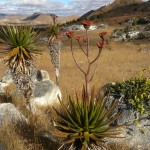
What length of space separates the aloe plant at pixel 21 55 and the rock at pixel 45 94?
150cm

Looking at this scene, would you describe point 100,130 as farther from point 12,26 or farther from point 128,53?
point 128,53

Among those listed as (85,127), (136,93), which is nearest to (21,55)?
(136,93)

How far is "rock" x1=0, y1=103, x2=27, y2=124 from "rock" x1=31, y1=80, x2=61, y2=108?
7.61 ft

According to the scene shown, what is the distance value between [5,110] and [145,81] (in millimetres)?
3682

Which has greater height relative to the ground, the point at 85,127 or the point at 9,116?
the point at 85,127

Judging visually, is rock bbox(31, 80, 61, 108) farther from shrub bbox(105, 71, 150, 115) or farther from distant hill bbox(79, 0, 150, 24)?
distant hill bbox(79, 0, 150, 24)

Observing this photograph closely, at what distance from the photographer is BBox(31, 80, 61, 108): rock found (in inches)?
456

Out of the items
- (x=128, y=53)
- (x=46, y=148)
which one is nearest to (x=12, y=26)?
(x=46, y=148)

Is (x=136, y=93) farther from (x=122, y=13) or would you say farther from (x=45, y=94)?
(x=122, y=13)

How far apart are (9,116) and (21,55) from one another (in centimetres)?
177

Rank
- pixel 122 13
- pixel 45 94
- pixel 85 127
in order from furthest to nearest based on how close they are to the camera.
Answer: pixel 122 13 < pixel 45 94 < pixel 85 127

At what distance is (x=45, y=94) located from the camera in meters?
12.0

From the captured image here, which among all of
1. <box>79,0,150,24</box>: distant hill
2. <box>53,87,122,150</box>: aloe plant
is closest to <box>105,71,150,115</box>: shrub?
<box>53,87,122,150</box>: aloe plant

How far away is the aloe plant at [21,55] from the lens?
31.0 feet
